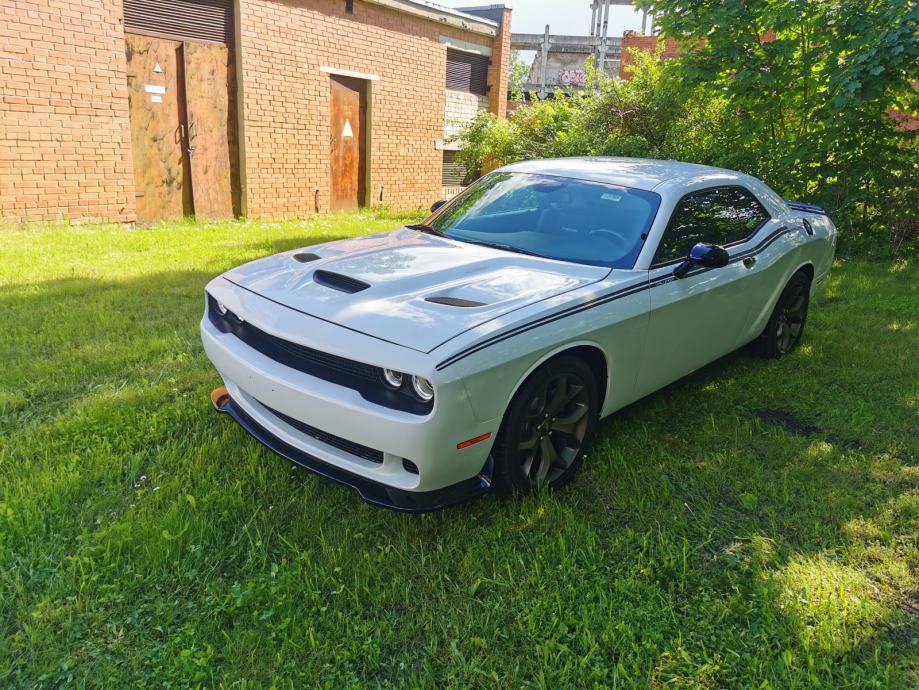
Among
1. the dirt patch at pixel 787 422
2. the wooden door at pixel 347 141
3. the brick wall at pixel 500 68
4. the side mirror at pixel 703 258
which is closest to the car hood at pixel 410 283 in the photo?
the side mirror at pixel 703 258

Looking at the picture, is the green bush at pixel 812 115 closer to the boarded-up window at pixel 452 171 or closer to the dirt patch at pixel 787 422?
the dirt patch at pixel 787 422

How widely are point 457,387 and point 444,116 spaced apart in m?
13.9

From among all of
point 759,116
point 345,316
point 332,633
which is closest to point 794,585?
point 332,633

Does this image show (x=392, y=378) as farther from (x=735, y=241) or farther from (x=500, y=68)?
(x=500, y=68)

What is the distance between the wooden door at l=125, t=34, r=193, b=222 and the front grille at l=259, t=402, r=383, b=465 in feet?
27.2

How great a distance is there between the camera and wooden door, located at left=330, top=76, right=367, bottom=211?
1285 cm

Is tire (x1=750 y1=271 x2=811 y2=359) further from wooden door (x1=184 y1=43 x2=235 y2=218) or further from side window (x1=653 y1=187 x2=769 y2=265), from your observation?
wooden door (x1=184 y1=43 x2=235 y2=218)

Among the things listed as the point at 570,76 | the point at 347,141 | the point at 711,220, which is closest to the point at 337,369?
the point at 711,220

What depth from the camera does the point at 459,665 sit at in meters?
2.35

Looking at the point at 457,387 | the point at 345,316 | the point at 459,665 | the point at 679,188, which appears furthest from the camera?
the point at 679,188

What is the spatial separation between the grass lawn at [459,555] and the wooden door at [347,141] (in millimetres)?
9122

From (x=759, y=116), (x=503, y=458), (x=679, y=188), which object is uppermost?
(x=759, y=116)

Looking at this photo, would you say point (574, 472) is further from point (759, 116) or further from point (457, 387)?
point (759, 116)

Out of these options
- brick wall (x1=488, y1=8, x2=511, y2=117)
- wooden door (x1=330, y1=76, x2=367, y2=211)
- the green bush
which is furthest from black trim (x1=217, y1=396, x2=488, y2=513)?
brick wall (x1=488, y1=8, x2=511, y2=117)
